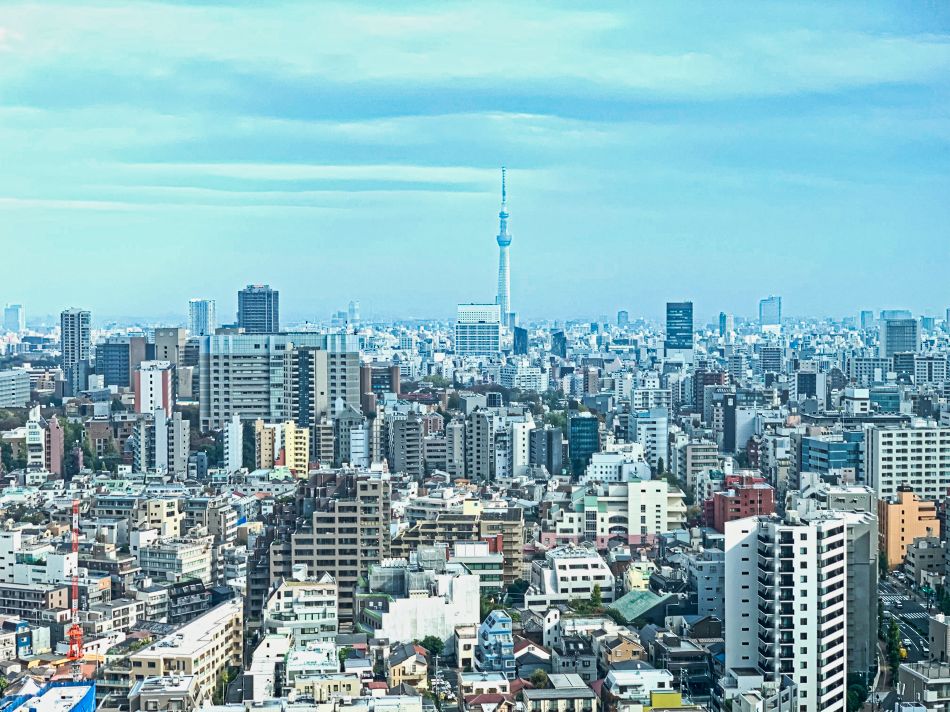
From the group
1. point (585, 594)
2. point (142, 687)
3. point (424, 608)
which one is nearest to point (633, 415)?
point (585, 594)

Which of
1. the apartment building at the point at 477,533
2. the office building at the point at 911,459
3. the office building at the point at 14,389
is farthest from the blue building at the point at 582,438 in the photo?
the office building at the point at 14,389

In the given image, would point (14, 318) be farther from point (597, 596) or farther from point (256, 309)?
point (597, 596)

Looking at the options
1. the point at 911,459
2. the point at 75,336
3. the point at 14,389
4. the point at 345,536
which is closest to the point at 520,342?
the point at 75,336

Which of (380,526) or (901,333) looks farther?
(901,333)

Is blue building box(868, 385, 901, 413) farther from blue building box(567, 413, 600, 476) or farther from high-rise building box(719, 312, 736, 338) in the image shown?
high-rise building box(719, 312, 736, 338)

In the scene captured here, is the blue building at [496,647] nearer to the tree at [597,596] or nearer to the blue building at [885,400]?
the tree at [597,596]

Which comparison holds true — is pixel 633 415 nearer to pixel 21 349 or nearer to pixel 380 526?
pixel 380 526
